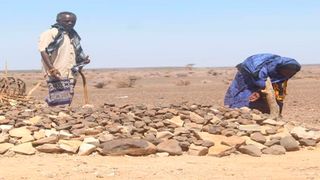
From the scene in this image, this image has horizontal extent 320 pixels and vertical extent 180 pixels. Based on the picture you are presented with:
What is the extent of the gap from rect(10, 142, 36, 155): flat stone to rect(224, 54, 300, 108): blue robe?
4.16 metres

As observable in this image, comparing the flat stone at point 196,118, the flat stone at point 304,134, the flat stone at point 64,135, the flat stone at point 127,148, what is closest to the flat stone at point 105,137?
the flat stone at point 127,148

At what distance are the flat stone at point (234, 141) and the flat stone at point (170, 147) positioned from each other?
0.59m

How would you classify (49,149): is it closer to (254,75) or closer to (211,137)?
(211,137)


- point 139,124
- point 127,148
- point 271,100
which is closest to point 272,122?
point 271,100

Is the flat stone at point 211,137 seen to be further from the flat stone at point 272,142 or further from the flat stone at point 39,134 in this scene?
the flat stone at point 39,134

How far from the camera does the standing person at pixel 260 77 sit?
10109 mm

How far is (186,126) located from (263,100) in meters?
2.43

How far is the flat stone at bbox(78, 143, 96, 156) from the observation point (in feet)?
23.2

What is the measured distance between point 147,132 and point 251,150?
1.30 meters

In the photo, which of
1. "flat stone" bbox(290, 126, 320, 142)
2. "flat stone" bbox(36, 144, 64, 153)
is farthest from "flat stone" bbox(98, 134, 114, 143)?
"flat stone" bbox(290, 126, 320, 142)

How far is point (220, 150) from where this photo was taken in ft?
24.0

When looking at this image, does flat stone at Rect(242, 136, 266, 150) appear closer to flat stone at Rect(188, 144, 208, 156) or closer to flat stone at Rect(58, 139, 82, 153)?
flat stone at Rect(188, 144, 208, 156)

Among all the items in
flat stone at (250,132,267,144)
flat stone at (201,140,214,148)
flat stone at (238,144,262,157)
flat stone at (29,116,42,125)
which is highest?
flat stone at (29,116,42,125)

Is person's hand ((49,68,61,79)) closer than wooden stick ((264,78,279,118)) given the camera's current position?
Yes
